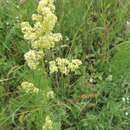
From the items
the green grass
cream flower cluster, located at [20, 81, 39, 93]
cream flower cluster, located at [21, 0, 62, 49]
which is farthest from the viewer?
the green grass

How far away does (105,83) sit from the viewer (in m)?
2.59

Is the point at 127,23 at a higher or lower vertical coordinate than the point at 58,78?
higher

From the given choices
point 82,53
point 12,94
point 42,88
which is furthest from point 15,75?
point 82,53

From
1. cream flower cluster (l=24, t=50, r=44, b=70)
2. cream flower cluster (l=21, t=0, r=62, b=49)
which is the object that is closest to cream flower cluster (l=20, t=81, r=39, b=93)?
cream flower cluster (l=24, t=50, r=44, b=70)

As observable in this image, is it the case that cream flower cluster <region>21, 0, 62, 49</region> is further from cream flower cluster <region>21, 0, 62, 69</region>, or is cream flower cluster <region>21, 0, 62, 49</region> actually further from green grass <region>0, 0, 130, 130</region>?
green grass <region>0, 0, 130, 130</region>

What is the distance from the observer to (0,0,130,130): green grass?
7.99ft

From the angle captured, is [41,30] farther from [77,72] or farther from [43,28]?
[77,72]

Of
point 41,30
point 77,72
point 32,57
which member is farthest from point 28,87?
point 77,72

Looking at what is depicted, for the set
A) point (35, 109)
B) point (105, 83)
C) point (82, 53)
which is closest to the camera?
point (35, 109)

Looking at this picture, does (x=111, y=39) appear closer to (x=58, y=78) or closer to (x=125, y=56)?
(x=125, y=56)

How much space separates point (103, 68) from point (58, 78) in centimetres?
31

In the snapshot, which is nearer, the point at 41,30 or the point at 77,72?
the point at 41,30

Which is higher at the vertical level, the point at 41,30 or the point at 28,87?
the point at 41,30

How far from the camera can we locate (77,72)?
2.63 meters
